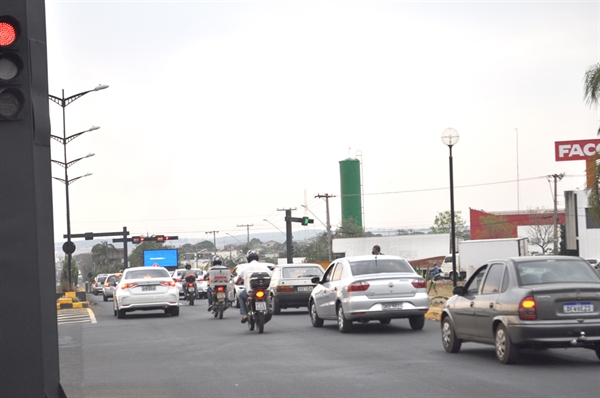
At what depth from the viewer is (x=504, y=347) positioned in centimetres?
1302

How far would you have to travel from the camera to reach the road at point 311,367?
11000 mm

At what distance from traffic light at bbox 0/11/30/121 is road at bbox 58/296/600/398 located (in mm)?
4674

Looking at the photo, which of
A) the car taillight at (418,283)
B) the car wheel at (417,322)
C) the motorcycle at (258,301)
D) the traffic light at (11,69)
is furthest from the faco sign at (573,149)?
the traffic light at (11,69)

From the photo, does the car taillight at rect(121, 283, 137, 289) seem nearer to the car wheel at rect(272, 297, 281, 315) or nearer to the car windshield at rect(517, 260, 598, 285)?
the car wheel at rect(272, 297, 281, 315)

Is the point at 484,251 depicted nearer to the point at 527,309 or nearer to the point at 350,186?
the point at 350,186

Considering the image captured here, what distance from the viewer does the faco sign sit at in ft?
151

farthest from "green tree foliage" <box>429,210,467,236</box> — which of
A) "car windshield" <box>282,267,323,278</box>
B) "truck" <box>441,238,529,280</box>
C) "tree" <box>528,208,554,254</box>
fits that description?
"car windshield" <box>282,267,323,278</box>

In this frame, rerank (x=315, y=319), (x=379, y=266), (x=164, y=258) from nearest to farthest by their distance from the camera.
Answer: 1. (x=379, y=266)
2. (x=315, y=319)
3. (x=164, y=258)

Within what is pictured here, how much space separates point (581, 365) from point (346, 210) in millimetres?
88912

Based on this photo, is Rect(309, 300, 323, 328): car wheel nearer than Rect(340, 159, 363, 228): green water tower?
Yes

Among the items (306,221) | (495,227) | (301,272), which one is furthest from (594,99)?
(495,227)

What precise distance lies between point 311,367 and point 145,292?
630 inches

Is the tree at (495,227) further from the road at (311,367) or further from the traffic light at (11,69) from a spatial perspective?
the traffic light at (11,69)

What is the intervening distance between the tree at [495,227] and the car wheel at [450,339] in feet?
329
